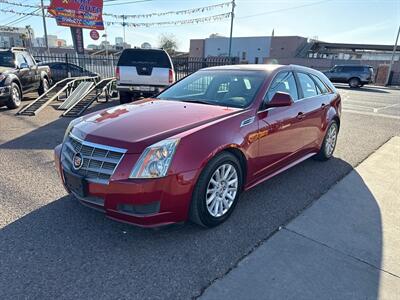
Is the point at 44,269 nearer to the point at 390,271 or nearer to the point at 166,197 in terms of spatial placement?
the point at 166,197

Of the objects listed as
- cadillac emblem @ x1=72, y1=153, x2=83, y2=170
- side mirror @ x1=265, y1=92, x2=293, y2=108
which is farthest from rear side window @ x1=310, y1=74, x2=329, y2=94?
cadillac emblem @ x1=72, y1=153, x2=83, y2=170

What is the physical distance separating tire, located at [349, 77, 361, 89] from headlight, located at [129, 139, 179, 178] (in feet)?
86.5

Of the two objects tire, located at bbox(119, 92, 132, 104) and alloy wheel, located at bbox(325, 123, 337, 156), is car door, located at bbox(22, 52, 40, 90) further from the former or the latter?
alloy wheel, located at bbox(325, 123, 337, 156)

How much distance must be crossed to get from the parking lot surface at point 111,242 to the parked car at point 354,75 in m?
23.6

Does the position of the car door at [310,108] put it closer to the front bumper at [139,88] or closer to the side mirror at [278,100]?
the side mirror at [278,100]

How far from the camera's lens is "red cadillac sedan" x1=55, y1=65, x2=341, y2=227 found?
2.59 metres

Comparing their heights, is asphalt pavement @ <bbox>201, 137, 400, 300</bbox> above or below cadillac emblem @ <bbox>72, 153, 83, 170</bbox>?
below

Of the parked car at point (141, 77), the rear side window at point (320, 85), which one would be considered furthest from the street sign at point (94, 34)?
the rear side window at point (320, 85)

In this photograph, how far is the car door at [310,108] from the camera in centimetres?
430

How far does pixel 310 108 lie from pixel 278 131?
1033 millimetres

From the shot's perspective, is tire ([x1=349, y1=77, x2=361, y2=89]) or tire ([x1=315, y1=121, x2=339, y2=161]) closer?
tire ([x1=315, y1=121, x2=339, y2=161])

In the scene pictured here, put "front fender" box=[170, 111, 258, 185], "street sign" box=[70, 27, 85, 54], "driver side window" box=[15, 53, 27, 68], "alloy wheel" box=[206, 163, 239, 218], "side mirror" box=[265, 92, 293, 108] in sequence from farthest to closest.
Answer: "street sign" box=[70, 27, 85, 54]
"driver side window" box=[15, 53, 27, 68]
"side mirror" box=[265, 92, 293, 108]
"alloy wheel" box=[206, 163, 239, 218]
"front fender" box=[170, 111, 258, 185]

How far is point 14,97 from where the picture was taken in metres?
9.23

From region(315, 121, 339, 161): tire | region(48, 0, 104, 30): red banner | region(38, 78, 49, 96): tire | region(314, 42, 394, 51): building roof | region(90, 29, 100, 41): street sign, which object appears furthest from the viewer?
region(314, 42, 394, 51): building roof
